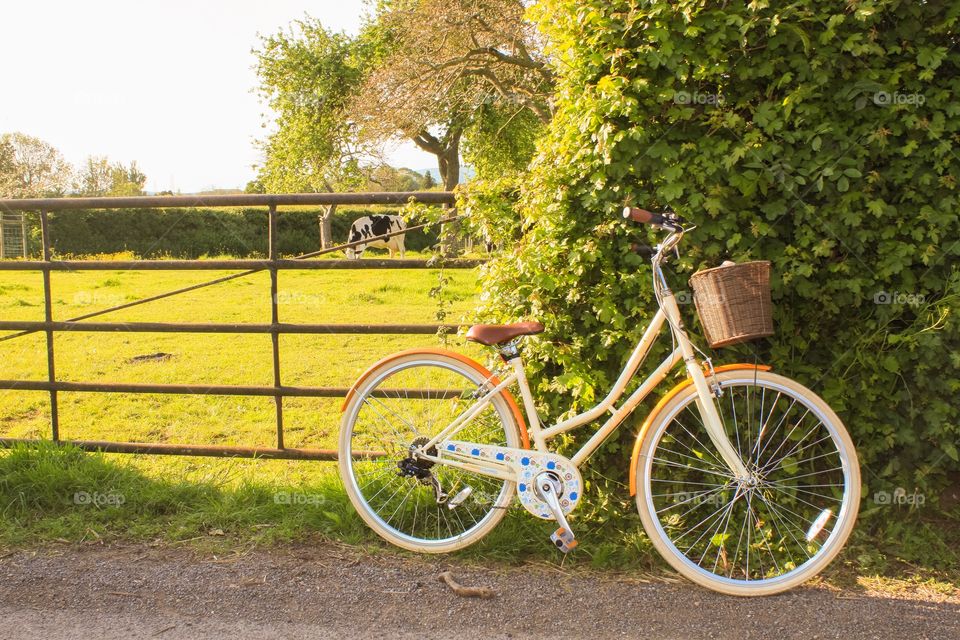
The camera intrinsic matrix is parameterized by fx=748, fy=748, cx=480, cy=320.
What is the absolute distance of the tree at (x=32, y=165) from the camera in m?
38.2

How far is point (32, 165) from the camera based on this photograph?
39906mm

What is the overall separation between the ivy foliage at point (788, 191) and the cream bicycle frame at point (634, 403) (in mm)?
255

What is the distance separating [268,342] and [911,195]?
7806 millimetres

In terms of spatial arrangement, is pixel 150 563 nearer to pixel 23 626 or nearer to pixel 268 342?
pixel 23 626

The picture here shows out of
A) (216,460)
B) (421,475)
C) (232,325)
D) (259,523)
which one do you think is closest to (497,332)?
(421,475)

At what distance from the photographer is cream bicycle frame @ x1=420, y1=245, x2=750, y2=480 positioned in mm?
3008

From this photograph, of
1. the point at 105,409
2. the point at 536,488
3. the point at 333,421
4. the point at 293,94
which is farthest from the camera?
the point at 293,94

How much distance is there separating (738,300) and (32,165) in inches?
1786

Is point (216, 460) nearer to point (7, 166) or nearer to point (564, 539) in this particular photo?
point (564, 539)

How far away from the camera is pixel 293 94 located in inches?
988

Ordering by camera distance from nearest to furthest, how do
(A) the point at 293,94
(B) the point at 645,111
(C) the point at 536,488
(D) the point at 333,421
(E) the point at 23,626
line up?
1. (E) the point at 23,626
2. (C) the point at 536,488
3. (B) the point at 645,111
4. (D) the point at 333,421
5. (A) the point at 293,94

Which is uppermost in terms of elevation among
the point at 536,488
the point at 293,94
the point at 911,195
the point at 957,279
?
the point at 293,94

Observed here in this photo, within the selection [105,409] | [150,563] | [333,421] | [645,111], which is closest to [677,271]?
[645,111]

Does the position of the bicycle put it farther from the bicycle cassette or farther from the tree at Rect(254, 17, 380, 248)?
the tree at Rect(254, 17, 380, 248)
